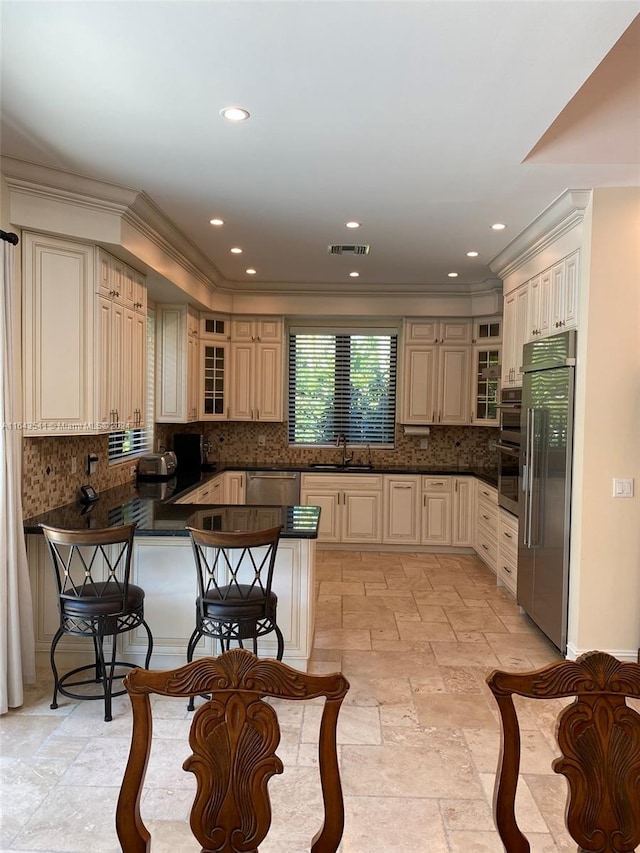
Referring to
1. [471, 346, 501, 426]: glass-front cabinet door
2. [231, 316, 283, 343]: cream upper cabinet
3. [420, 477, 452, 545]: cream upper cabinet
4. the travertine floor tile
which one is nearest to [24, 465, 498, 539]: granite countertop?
the travertine floor tile

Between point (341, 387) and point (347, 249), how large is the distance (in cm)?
241

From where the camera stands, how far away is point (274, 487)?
20.9 ft

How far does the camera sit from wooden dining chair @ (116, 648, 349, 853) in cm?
118

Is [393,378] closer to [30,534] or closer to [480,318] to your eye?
[480,318]

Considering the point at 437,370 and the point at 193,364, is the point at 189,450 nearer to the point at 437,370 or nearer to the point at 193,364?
the point at 193,364

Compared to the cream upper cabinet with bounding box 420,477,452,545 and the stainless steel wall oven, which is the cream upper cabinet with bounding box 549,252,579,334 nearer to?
the stainless steel wall oven

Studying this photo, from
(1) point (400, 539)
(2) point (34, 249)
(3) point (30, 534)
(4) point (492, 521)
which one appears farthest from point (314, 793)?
(1) point (400, 539)

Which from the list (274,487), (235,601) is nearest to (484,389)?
(274,487)

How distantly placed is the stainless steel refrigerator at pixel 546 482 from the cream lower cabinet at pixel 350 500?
2.15 m

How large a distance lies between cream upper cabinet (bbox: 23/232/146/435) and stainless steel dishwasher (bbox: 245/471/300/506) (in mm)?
2737

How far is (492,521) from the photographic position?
5422mm

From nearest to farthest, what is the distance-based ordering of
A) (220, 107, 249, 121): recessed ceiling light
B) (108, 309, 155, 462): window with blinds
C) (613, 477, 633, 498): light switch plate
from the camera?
(220, 107, 249, 121): recessed ceiling light, (613, 477, 633, 498): light switch plate, (108, 309, 155, 462): window with blinds

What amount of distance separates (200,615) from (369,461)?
13.9 feet

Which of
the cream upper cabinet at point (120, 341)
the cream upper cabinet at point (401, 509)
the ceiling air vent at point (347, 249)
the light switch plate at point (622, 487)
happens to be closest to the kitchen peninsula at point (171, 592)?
the cream upper cabinet at point (120, 341)
